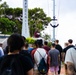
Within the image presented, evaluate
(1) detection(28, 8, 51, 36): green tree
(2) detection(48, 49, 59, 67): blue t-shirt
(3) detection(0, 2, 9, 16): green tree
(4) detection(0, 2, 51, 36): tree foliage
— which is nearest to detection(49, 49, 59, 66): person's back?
(2) detection(48, 49, 59, 67): blue t-shirt

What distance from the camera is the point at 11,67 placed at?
4.55 m

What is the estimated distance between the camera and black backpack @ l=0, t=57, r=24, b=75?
14.8 ft

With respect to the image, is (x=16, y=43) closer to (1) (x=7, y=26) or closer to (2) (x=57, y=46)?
(2) (x=57, y=46)

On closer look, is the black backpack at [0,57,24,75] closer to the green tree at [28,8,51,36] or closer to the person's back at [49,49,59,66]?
the person's back at [49,49,59,66]

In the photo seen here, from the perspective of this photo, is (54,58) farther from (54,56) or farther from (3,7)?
(3,7)

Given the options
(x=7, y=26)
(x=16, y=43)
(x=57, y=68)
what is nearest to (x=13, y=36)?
(x=16, y=43)

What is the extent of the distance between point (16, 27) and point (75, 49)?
193 feet

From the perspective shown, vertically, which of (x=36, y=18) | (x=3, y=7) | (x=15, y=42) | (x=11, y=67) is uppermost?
(x=3, y=7)

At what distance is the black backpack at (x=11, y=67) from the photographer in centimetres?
451

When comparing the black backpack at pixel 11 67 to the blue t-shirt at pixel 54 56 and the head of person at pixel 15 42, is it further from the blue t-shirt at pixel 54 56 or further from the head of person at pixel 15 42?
the blue t-shirt at pixel 54 56

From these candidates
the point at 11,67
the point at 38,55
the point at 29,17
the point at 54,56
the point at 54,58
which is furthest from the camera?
the point at 29,17

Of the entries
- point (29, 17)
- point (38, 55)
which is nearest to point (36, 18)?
point (29, 17)

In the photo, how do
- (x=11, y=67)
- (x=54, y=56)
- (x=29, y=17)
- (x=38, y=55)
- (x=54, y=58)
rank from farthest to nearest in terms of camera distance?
(x=29, y=17) < (x=54, y=58) < (x=54, y=56) < (x=38, y=55) < (x=11, y=67)

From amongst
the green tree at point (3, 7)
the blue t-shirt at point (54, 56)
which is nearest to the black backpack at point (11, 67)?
the blue t-shirt at point (54, 56)
